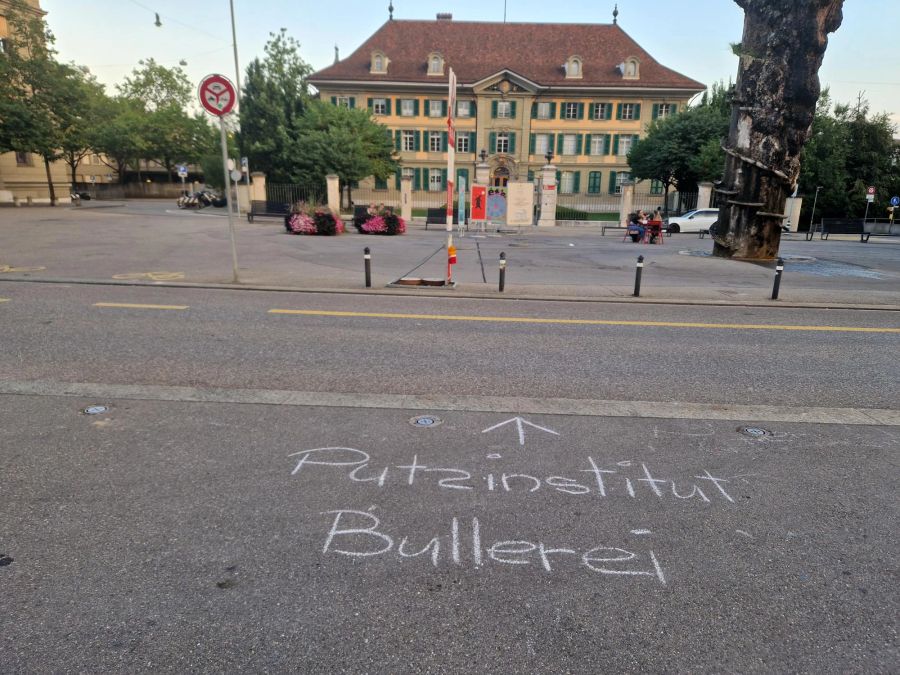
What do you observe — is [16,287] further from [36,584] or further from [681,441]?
[681,441]

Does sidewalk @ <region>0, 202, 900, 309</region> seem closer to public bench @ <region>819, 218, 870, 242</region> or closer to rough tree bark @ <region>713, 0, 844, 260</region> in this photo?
rough tree bark @ <region>713, 0, 844, 260</region>

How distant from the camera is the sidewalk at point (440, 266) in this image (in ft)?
42.5

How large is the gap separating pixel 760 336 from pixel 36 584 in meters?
9.45

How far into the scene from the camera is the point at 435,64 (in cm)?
5528

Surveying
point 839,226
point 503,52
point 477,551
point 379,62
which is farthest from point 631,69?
point 477,551

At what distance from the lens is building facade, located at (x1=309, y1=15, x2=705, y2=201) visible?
5447cm

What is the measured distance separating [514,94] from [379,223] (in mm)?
33389

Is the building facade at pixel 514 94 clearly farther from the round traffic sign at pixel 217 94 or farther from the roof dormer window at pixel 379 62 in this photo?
the round traffic sign at pixel 217 94

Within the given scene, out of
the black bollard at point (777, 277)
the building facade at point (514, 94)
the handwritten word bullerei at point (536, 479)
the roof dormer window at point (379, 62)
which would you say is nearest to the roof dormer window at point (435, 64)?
the building facade at point (514, 94)

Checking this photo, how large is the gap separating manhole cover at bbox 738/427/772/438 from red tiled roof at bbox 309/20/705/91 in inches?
2182

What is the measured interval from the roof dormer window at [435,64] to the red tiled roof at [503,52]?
0.83m

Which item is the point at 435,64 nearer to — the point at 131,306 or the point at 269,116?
the point at 269,116

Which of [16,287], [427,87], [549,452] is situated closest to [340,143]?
[427,87]

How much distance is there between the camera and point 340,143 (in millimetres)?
40625
